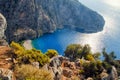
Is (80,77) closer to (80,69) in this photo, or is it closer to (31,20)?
(80,69)

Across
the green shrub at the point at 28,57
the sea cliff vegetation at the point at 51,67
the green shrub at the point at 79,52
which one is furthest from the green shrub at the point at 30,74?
the green shrub at the point at 79,52

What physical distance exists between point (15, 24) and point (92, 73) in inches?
5302

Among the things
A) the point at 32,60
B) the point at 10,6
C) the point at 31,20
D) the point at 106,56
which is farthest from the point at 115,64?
the point at 31,20

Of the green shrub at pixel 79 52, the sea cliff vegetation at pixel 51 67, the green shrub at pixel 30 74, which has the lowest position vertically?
the green shrub at pixel 79 52

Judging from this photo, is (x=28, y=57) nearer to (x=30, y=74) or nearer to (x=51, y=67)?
(x=51, y=67)

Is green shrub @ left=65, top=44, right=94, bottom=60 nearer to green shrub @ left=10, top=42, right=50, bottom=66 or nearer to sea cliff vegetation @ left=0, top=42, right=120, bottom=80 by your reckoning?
sea cliff vegetation @ left=0, top=42, right=120, bottom=80

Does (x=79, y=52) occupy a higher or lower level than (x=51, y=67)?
lower

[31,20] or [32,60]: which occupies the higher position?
[32,60]

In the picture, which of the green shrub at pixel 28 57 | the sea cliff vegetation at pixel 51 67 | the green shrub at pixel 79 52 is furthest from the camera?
the green shrub at pixel 79 52

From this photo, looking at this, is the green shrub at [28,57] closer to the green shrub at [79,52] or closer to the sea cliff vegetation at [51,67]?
the sea cliff vegetation at [51,67]

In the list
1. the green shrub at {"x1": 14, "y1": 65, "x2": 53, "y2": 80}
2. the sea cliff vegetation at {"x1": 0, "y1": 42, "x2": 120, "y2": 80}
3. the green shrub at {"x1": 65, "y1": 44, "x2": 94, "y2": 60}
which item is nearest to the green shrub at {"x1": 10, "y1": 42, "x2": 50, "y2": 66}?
the sea cliff vegetation at {"x1": 0, "y1": 42, "x2": 120, "y2": 80}

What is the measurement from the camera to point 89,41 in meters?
187

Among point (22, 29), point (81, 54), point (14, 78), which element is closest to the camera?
point (14, 78)

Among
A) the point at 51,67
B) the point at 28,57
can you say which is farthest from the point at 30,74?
the point at 51,67
